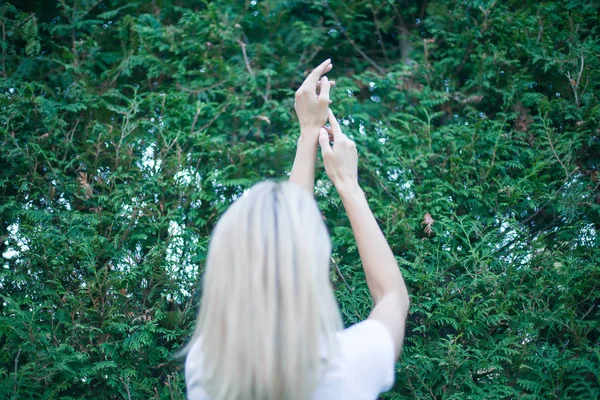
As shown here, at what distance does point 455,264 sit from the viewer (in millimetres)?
2982

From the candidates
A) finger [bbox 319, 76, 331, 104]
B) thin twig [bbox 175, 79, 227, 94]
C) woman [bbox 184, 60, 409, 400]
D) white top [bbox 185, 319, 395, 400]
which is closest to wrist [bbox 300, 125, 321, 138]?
finger [bbox 319, 76, 331, 104]

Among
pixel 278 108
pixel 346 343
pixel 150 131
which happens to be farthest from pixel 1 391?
pixel 278 108

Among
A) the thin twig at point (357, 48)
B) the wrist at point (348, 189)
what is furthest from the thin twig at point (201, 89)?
the wrist at point (348, 189)

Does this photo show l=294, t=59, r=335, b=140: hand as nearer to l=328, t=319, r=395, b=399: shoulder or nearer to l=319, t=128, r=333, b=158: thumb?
l=319, t=128, r=333, b=158: thumb

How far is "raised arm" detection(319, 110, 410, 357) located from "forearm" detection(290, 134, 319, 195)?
13 centimetres

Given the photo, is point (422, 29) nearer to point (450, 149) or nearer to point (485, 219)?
point (450, 149)

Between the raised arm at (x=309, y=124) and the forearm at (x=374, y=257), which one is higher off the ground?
the raised arm at (x=309, y=124)

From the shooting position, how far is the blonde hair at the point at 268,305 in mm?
1257

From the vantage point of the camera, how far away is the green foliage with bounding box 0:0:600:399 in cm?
275

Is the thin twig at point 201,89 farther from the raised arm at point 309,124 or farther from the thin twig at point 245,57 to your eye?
the raised arm at point 309,124

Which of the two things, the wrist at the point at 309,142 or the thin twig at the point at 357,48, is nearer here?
the wrist at the point at 309,142

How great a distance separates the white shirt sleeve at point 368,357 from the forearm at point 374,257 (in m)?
0.16

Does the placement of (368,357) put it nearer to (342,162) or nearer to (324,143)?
(342,162)

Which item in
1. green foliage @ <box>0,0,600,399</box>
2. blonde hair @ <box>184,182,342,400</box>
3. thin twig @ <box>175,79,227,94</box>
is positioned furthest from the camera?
thin twig @ <box>175,79,227,94</box>
